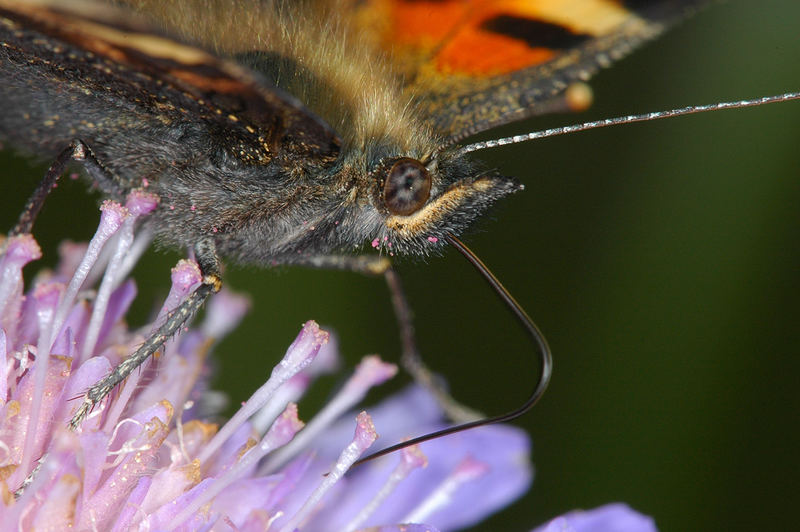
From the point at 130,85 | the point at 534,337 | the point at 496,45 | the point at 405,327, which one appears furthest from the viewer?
the point at 405,327

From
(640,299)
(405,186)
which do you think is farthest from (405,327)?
(405,186)

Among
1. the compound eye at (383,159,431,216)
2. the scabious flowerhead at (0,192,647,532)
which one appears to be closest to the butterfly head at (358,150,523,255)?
the compound eye at (383,159,431,216)

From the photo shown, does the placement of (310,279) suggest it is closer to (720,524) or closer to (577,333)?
(577,333)

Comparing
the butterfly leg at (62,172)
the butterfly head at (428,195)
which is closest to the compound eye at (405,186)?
the butterfly head at (428,195)

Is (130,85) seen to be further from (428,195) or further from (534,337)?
(534,337)

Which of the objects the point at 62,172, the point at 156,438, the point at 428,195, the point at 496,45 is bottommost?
the point at 156,438

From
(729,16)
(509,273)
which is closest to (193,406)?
(509,273)
